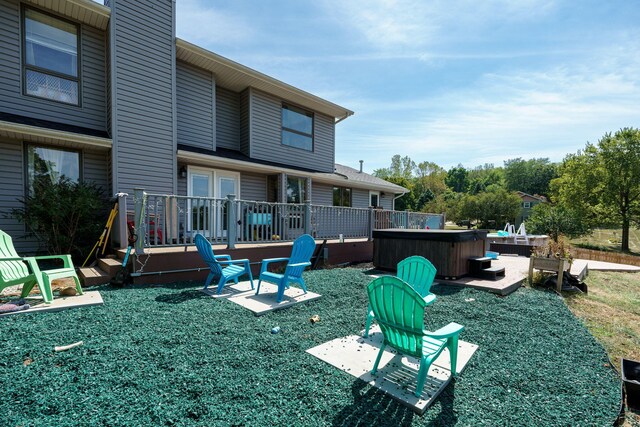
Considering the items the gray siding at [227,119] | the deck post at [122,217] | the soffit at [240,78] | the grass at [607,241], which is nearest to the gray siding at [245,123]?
the gray siding at [227,119]

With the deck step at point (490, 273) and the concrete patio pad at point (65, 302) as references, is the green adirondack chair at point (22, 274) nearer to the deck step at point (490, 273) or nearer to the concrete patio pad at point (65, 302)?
the concrete patio pad at point (65, 302)

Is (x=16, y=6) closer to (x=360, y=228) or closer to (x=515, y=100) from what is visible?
(x=360, y=228)

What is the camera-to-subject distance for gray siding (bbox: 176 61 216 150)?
29.6ft

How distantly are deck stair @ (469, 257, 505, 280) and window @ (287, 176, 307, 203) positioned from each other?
22.3 feet

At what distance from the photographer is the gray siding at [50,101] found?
663cm

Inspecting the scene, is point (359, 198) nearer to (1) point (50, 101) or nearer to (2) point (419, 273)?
(2) point (419, 273)

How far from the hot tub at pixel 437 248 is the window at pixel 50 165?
26.5ft

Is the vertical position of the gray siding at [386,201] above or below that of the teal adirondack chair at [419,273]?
above

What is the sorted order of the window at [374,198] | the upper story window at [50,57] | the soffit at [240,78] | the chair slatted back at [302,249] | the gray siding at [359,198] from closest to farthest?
the chair slatted back at [302,249], the upper story window at [50,57], the soffit at [240,78], the gray siding at [359,198], the window at [374,198]

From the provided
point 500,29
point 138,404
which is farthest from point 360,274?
point 500,29

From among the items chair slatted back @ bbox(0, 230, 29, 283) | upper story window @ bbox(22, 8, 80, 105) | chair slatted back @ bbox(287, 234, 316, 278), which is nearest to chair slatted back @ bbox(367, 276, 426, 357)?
chair slatted back @ bbox(287, 234, 316, 278)

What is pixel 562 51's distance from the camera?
7902 mm

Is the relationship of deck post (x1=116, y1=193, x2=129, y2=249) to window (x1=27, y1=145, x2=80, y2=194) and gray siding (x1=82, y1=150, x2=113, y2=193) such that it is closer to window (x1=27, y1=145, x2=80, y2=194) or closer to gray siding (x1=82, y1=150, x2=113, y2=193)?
gray siding (x1=82, y1=150, x2=113, y2=193)

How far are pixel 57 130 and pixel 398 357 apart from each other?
8.32 metres
